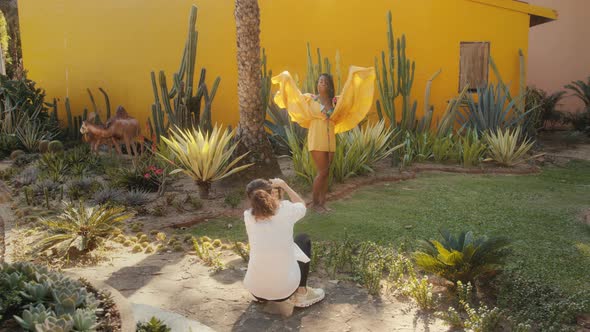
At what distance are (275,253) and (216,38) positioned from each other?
24.2 ft

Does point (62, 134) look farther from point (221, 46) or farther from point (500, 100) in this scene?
point (500, 100)

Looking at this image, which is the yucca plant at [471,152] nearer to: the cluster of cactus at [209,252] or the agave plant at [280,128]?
the agave plant at [280,128]

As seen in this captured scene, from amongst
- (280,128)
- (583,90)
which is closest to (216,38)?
(280,128)

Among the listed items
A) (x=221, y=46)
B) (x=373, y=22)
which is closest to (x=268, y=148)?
(x=221, y=46)

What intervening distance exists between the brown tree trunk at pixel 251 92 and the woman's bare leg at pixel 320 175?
3.23ft

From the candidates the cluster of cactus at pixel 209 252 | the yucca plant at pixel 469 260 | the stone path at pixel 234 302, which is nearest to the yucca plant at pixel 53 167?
the cluster of cactus at pixel 209 252

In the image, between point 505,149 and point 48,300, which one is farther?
point 505,149

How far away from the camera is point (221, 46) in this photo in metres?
10.4

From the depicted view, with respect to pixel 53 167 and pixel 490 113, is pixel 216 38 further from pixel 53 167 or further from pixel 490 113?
pixel 490 113

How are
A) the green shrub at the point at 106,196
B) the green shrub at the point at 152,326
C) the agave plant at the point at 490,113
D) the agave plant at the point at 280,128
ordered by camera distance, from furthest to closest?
the agave plant at the point at 490,113 → the agave plant at the point at 280,128 → the green shrub at the point at 106,196 → the green shrub at the point at 152,326

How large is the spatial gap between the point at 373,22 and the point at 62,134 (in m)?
6.57

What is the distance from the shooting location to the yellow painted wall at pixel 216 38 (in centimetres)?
1048

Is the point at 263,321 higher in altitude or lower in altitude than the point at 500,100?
lower

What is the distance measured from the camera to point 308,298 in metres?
4.16
